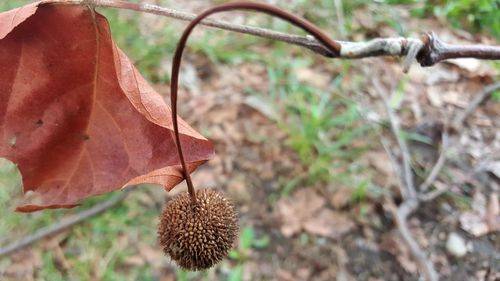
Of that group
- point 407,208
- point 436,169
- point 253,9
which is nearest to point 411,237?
point 407,208

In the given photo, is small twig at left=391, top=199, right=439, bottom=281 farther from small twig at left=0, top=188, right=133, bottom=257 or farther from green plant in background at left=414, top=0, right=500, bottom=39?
green plant in background at left=414, top=0, right=500, bottom=39

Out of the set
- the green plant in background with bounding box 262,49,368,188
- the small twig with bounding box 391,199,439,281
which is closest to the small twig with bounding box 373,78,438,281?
the small twig with bounding box 391,199,439,281

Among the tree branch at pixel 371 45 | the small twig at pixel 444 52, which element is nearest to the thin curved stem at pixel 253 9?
the tree branch at pixel 371 45

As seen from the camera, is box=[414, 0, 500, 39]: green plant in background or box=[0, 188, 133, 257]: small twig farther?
box=[414, 0, 500, 39]: green plant in background

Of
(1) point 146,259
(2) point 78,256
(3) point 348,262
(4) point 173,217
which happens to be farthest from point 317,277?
(4) point 173,217

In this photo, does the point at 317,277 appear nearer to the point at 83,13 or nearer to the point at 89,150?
the point at 89,150

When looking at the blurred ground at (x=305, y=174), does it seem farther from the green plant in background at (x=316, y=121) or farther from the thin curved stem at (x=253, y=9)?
the thin curved stem at (x=253, y=9)

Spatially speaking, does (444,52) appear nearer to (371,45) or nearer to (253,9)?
(371,45)
